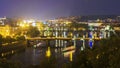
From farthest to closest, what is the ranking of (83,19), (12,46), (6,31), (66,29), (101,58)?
(83,19), (66,29), (6,31), (12,46), (101,58)

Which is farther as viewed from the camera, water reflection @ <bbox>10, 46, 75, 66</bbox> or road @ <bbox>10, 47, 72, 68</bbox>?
water reflection @ <bbox>10, 46, 75, 66</bbox>

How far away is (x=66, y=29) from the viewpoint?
153 ft

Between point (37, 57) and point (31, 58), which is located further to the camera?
point (37, 57)

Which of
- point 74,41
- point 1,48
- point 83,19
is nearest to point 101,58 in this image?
point 1,48

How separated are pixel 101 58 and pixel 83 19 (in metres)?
60.9

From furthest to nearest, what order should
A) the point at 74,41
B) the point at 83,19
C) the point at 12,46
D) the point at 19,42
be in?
the point at 83,19
the point at 74,41
the point at 19,42
the point at 12,46

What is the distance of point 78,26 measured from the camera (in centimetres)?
4828

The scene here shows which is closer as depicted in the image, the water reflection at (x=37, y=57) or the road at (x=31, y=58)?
the road at (x=31, y=58)

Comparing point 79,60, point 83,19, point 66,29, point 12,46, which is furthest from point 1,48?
point 83,19

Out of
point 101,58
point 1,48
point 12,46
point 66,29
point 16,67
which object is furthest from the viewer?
point 66,29

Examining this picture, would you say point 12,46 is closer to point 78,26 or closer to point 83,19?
point 78,26

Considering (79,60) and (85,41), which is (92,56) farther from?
(85,41)

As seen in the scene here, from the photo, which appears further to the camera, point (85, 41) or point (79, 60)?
point (85, 41)

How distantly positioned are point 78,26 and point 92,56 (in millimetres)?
37582
